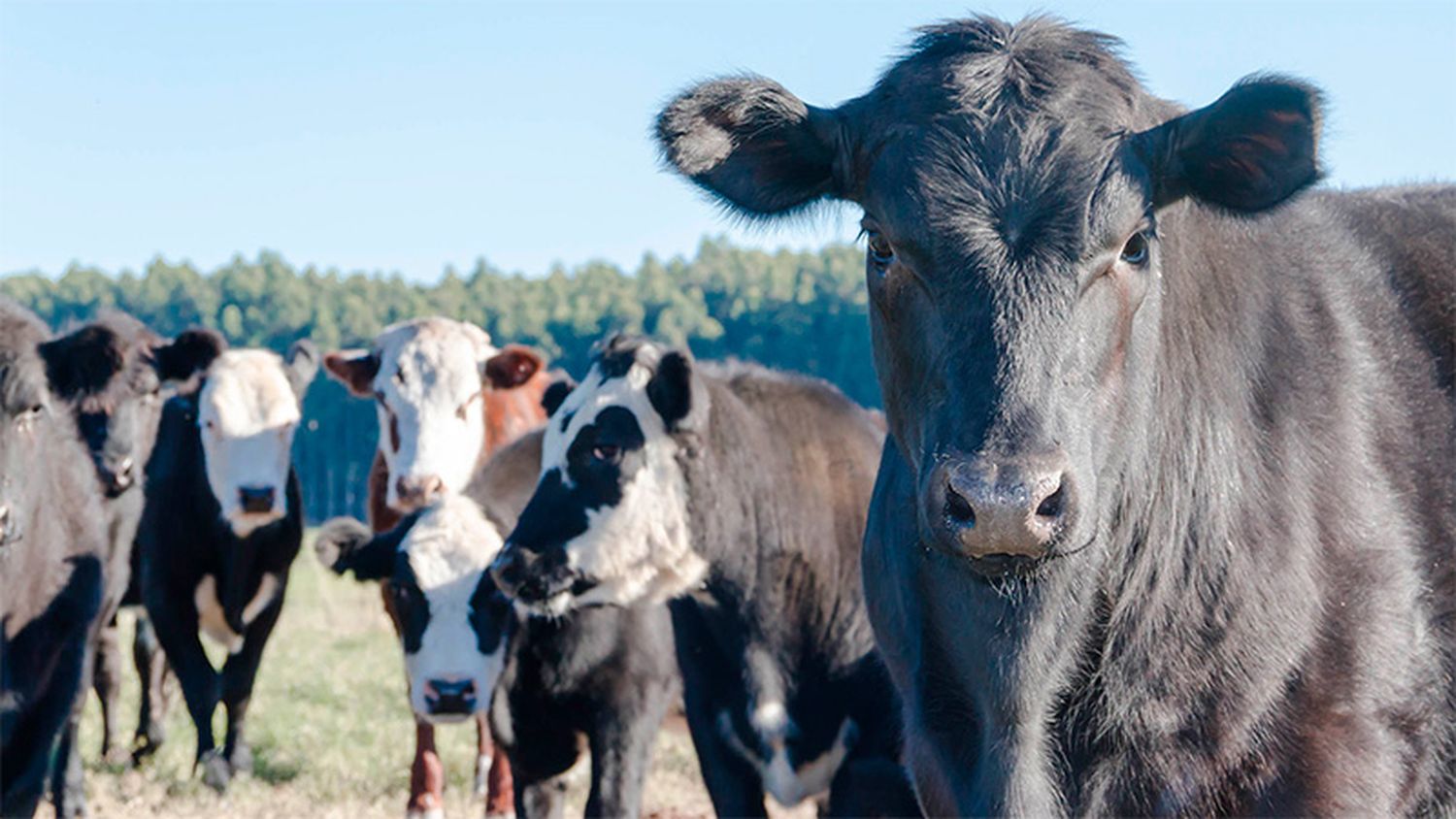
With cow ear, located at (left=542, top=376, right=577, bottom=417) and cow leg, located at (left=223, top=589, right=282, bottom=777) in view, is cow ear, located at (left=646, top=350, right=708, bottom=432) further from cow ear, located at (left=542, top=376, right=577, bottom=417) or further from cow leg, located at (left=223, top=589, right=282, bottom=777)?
cow leg, located at (left=223, top=589, right=282, bottom=777)

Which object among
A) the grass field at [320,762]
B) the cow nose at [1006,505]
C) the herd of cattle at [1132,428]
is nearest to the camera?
the cow nose at [1006,505]

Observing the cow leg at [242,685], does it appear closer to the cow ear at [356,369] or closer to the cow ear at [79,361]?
the cow ear at [356,369]

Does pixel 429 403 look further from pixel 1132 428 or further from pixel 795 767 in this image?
pixel 1132 428

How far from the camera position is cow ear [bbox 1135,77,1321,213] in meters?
3.52

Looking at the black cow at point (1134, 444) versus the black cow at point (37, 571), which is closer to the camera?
the black cow at point (1134, 444)

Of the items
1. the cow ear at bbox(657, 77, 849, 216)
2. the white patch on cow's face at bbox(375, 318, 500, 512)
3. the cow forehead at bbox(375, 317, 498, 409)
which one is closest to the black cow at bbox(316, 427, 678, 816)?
the white patch on cow's face at bbox(375, 318, 500, 512)

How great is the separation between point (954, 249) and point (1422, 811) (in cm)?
154

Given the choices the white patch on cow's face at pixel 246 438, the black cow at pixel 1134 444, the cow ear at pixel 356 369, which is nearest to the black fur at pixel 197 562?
the white patch on cow's face at pixel 246 438

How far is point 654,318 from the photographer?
193 ft

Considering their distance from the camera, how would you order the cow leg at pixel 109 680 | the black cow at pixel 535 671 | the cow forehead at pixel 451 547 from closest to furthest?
the black cow at pixel 535 671 → the cow forehead at pixel 451 547 → the cow leg at pixel 109 680

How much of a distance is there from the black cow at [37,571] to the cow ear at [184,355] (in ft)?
7.95

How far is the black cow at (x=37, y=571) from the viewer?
6277mm

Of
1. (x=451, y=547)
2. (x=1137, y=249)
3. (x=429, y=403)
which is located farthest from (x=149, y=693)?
(x=1137, y=249)

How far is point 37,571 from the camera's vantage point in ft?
21.7
